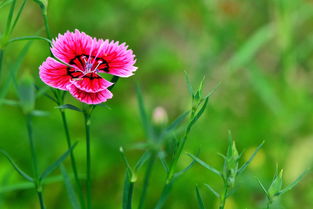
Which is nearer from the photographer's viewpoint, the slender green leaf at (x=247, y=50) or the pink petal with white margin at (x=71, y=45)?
the pink petal with white margin at (x=71, y=45)

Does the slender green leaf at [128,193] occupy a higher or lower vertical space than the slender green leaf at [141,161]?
lower

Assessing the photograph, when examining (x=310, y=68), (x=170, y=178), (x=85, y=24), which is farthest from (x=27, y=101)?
(x=310, y=68)

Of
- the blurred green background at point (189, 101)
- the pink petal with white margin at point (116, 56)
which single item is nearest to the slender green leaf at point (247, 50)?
the blurred green background at point (189, 101)

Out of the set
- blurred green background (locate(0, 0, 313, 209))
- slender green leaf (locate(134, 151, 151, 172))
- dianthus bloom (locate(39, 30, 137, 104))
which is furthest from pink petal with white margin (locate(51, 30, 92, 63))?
blurred green background (locate(0, 0, 313, 209))

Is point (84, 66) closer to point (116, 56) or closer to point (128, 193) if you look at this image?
point (116, 56)

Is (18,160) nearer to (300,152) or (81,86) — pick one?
(300,152)

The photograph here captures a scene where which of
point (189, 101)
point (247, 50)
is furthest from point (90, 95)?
point (189, 101)

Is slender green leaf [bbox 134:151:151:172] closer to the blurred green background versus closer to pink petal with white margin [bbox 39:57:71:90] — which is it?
pink petal with white margin [bbox 39:57:71:90]

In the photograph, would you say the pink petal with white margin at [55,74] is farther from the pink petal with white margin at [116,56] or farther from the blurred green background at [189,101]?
the blurred green background at [189,101]
